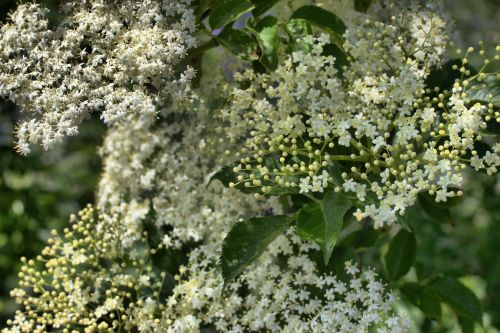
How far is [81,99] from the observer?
1044mm

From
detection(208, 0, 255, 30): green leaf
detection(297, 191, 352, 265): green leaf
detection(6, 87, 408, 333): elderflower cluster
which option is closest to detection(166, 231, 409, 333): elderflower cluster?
detection(6, 87, 408, 333): elderflower cluster

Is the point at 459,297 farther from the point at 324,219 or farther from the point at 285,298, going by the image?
the point at 324,219

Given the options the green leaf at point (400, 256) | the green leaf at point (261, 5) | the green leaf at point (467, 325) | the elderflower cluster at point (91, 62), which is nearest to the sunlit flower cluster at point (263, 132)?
the elderflower cluster at point (91, 62)

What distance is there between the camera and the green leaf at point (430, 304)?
1.41 meters

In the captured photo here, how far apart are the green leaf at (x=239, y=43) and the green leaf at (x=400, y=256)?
0.49 meters

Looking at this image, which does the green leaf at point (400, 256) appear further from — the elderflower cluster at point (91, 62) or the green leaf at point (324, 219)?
the elderflower cluster at point (91, 62)

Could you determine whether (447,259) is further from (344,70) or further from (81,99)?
(81,99)

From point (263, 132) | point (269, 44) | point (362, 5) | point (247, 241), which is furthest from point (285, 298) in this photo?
point (362, 5)

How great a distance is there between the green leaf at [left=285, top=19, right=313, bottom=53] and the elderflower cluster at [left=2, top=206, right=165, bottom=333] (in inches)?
18.7

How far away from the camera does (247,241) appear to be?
1.10m

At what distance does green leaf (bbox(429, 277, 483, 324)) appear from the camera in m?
1.43

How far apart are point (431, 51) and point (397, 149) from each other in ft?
0.79

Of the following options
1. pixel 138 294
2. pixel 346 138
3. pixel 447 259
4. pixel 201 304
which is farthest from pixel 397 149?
pixel 447 259

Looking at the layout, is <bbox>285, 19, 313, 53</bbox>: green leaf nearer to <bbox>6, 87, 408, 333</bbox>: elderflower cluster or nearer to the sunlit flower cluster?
the sunlit flower cluster
